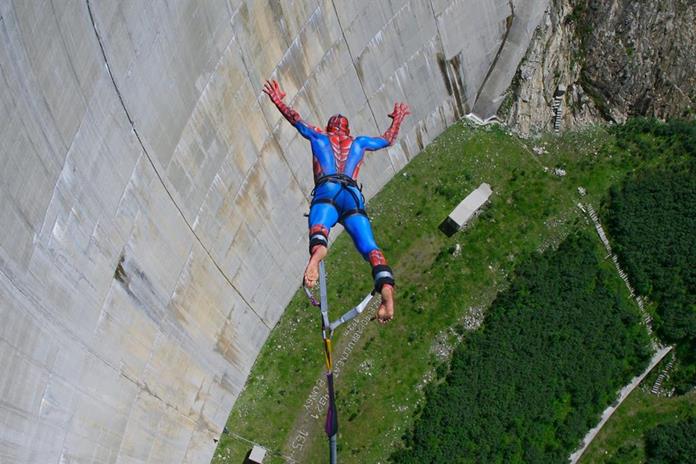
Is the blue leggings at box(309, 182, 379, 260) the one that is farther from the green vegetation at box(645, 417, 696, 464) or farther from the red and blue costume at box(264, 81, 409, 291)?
the green vegetation at box(645, 417, 696, 464)

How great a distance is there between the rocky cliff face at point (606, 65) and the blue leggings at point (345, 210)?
17.0 m

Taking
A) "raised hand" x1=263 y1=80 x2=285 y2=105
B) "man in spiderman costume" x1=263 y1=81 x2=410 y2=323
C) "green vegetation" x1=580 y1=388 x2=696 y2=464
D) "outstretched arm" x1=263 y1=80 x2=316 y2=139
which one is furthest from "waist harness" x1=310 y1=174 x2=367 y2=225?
"green vegetation" x1=580 y1=388 x2=696 y2=464

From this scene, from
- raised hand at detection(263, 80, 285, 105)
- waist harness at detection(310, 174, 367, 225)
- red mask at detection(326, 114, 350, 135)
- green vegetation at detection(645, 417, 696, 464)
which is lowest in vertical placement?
green vegetation at detection(645, 417, 696, 464)

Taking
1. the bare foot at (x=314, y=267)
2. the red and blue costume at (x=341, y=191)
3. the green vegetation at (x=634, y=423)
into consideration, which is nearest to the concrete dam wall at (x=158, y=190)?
the red and blue costume at (x=341, y=191)

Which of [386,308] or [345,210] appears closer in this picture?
[386,308]

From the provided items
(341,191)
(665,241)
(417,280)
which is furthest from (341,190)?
(665,241)

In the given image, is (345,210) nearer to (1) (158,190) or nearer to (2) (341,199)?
(2) (341,199)

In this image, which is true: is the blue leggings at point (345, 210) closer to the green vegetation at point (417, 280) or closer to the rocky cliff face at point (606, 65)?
the green vegetation at point (417, 280)

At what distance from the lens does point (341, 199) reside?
83.5ft

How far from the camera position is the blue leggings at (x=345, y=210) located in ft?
82.3

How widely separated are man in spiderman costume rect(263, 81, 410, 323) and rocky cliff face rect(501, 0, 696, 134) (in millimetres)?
14707

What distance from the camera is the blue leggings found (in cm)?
2509

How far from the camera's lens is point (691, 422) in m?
37.7

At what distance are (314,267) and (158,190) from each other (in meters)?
6.40
